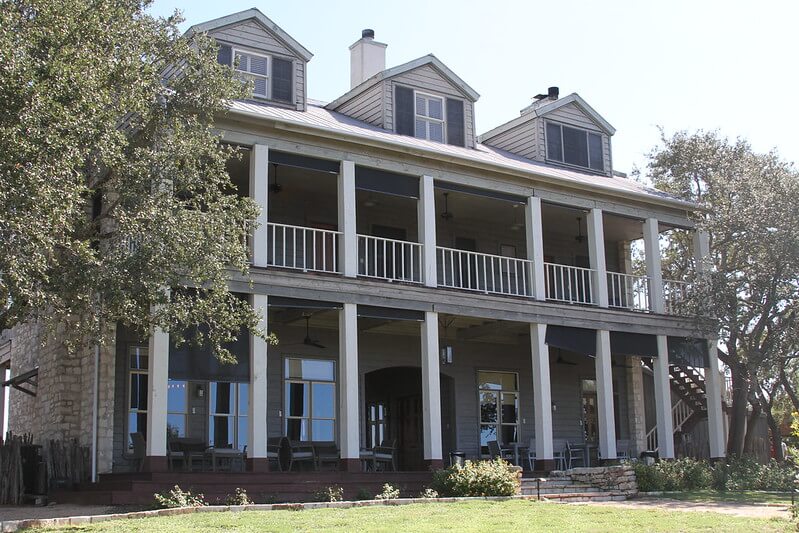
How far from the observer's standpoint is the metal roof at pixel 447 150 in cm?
1905

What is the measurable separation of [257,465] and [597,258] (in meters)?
9.84

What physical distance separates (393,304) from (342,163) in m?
3.03

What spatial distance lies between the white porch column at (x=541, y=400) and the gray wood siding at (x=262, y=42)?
7.42m

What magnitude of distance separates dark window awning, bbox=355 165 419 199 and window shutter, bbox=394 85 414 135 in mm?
2522

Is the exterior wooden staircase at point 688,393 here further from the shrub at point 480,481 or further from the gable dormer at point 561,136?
the shrub at point 480,481

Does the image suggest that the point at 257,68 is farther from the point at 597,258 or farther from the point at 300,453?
the point at 597,258

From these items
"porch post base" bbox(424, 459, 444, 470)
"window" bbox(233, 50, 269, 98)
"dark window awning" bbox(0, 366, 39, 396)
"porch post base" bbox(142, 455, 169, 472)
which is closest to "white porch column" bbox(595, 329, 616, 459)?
"porch post base" bbox(424, 459, 444, 470)

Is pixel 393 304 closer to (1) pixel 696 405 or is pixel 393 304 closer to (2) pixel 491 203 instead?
(2) pixel 491 203

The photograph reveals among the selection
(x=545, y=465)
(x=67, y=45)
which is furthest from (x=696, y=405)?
(x=67, y=45)

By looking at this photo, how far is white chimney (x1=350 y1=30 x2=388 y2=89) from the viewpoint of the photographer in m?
25.8

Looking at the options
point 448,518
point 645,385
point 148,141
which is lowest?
point 448,518

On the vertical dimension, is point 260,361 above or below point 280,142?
below

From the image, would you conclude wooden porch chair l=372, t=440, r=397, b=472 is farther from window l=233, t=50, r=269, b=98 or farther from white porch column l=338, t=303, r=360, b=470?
window l=233, t=50, r=269, b=98

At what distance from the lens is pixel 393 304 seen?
64.5 ft
